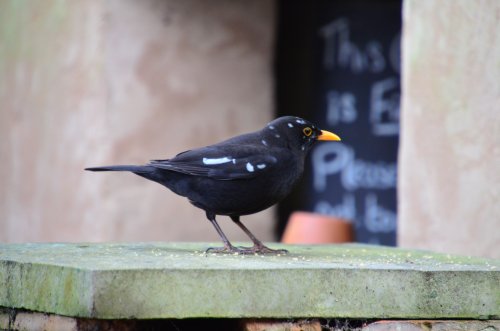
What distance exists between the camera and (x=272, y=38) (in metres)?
8.17

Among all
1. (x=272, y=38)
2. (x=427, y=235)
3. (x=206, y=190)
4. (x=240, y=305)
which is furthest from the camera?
(x=272, y=38)

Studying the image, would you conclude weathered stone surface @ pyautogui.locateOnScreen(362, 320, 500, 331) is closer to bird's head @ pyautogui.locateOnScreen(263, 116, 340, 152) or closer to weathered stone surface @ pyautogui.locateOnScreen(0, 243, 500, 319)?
weathered stone surface @ pyautogui.locateOnScreen(0, 243, 500, 319)

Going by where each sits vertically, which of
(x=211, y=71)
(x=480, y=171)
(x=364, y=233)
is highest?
(x=211, y=71)

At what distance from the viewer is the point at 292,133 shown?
484 cm

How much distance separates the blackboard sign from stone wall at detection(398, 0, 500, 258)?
140cm

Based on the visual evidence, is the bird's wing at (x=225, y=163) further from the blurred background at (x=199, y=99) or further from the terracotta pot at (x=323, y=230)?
the blurred background at (x=199, y=99)

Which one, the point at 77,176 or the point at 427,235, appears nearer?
the point at 427,235

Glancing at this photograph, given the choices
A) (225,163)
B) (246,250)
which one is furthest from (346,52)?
(246,250)

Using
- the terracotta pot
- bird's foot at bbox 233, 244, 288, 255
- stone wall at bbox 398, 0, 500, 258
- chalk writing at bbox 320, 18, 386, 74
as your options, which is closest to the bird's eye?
bird's foot at bbox 233, 244, 288, 255

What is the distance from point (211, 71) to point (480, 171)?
3.05 meters

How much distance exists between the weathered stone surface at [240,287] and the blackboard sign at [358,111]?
366 centimetres

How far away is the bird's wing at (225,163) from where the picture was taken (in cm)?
455

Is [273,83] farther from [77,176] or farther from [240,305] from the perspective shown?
[240,305]

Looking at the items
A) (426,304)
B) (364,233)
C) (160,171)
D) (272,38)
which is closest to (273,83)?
(272,38)
